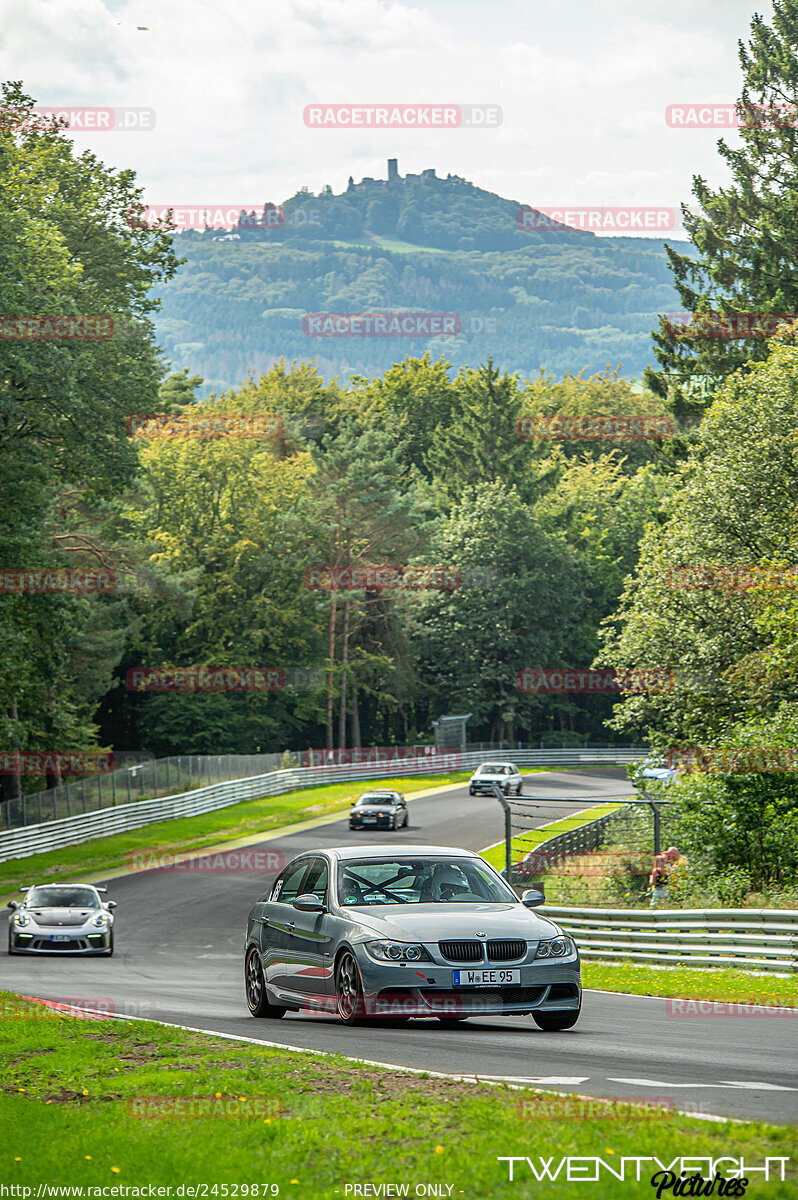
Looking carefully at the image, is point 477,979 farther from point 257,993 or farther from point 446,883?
point 257,993

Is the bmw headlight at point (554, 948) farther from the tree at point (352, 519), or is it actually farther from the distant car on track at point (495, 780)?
the tree at point (352, 519)

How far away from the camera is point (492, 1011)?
10578 mm

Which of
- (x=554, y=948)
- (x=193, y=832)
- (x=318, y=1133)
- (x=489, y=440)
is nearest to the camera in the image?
(x=318, y=1133)

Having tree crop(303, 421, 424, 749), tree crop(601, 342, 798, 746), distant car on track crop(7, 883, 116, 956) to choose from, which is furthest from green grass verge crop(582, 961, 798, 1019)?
tree crop(303, 421, 424, 749)

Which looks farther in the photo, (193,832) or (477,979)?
(193,832)

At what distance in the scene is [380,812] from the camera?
45.9 m

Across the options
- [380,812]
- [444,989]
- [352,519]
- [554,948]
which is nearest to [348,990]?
[444,989]

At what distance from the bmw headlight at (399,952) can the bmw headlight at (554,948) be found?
2.98 ft

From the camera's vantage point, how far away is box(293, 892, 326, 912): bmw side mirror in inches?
466

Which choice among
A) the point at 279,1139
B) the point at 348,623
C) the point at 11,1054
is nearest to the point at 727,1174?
the point at 279,1139

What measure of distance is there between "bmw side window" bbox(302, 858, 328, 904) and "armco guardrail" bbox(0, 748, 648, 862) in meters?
30.0

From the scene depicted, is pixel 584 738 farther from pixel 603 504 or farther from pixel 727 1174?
pixel 727 1174

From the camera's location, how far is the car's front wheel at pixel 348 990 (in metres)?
10.9

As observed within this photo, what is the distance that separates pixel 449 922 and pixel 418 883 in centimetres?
96
